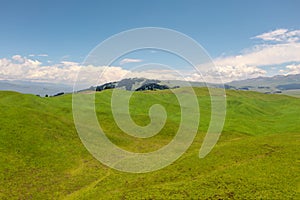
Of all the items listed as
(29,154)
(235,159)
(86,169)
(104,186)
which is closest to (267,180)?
(235,159)

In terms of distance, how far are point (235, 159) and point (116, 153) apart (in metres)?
31.1

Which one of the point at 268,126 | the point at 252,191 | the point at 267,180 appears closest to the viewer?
the point at 252,191

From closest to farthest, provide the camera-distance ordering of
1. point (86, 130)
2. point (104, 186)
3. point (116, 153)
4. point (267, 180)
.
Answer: point (267, 180) < point (104, 186) < point (116, 153) < point (86, 130)

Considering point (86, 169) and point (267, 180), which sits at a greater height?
point (267, 180)

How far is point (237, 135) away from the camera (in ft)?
313

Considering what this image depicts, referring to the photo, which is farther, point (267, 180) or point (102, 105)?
point (102, 105)

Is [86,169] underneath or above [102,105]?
underneath

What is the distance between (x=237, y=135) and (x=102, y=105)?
69.8 metres

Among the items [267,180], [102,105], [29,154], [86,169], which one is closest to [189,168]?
[267,180]

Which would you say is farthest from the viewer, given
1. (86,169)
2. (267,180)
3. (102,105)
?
(102,105)

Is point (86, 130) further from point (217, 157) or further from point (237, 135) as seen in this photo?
point (237, 135)

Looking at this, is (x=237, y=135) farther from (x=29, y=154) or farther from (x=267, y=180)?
(x=29, y=154)

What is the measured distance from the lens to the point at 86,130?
83750 mm

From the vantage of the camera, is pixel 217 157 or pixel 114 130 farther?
pixel 114 130
